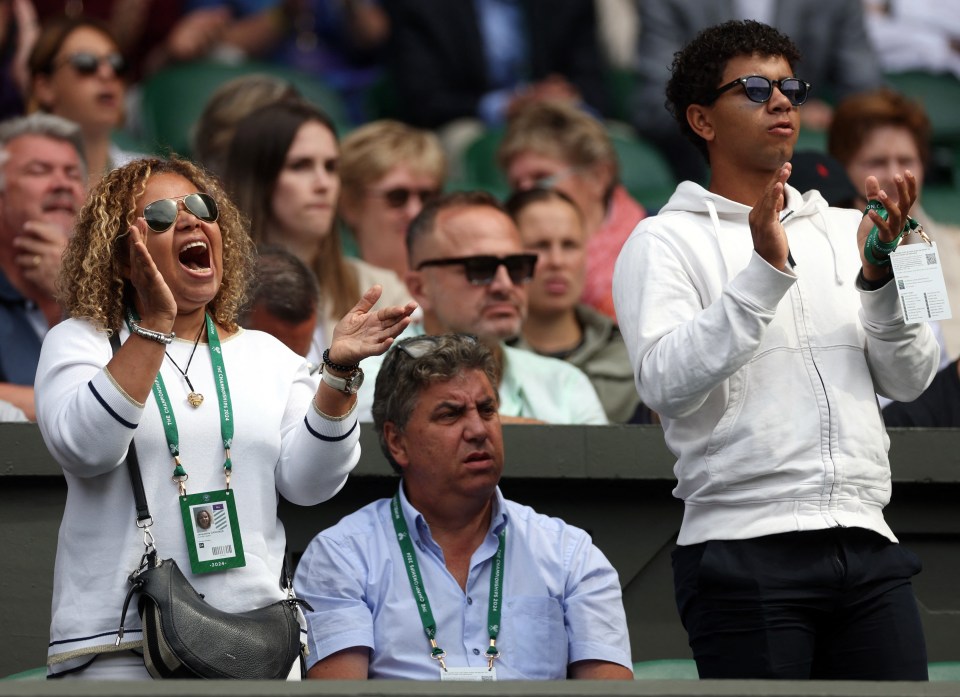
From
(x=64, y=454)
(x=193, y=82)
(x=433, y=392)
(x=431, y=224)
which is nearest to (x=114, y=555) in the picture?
(x=64, y=454)

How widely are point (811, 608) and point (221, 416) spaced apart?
3.78 ft

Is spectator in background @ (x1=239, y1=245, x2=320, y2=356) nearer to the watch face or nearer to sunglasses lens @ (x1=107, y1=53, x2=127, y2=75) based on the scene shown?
the watch face

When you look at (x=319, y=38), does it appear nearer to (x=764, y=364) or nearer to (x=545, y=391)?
(x=545, y=391)

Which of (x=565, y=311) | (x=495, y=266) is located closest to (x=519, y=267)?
(x=495, y=266)

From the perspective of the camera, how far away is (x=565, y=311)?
5316mm

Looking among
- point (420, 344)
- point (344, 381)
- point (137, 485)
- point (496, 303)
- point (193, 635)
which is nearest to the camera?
point (193, 635)

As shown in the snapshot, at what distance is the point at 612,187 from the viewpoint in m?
6.25

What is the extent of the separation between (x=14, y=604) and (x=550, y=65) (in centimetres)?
443

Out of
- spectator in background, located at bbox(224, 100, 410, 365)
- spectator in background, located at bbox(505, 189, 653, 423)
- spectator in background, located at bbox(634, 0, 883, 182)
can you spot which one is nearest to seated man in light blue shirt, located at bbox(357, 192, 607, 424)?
spectator in background, located at bbox(505, 189, 653, 423)

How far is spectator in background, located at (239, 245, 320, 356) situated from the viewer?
4.34m

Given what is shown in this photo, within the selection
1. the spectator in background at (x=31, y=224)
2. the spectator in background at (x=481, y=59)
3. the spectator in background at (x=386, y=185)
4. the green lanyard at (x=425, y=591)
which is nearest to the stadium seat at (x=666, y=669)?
the green lanyard at (x=425, y=591)

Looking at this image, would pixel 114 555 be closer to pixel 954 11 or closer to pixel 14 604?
pixel 14 604

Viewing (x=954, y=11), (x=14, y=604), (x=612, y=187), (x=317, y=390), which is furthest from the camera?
(x=954, y=11)

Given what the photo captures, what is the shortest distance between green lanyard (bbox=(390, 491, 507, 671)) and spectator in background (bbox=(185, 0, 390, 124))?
176 inches
